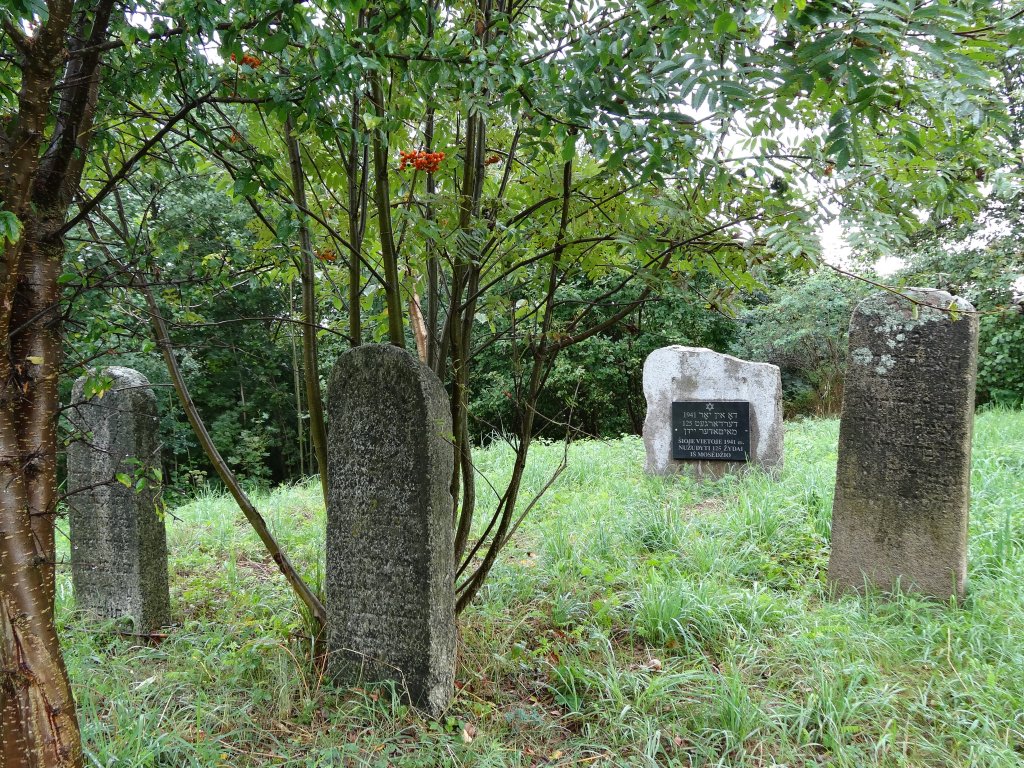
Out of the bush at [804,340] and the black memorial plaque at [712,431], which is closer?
the black memorial plaque at [712,431]

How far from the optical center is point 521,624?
3.19 m

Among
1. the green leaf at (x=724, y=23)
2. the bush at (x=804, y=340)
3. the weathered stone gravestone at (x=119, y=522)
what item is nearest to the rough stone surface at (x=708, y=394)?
the weathered stone gravestone at (x=119, y=522)

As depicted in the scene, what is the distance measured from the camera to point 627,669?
2826 millimetres

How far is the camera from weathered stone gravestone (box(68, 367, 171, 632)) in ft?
11.7

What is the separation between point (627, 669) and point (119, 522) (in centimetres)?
282

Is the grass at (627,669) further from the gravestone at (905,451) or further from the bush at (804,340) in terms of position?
the bush at (804,340)

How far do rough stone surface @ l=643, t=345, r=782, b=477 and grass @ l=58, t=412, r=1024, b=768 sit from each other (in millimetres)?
2041

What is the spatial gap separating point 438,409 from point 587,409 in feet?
42.2

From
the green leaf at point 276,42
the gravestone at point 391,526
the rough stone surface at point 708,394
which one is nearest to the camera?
the green leaf at point 276,42

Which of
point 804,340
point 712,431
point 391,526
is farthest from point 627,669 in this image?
point 804,340

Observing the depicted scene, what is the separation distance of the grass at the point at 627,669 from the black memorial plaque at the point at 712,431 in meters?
2.05

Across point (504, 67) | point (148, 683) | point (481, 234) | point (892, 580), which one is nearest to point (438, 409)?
point (481, 234)

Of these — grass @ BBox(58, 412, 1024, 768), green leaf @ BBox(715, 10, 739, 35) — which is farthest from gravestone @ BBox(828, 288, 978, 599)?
green leaf @ BBox(715, 10, 739, 35)

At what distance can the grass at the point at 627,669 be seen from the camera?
233 cm
